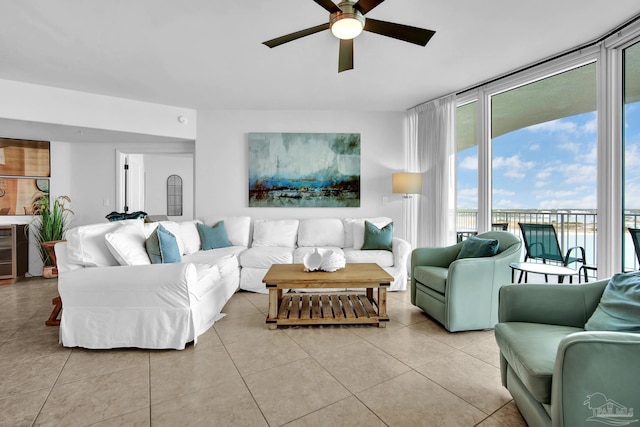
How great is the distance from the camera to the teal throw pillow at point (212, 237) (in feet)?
12.7

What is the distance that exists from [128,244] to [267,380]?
62.9 inches

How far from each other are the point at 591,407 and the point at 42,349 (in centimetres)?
320

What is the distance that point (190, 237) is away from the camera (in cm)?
372

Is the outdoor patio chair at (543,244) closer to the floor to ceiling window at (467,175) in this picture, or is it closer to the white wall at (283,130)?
the floor to ceiling window at (467,175)

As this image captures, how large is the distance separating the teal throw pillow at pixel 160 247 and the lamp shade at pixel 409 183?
9.81 ft

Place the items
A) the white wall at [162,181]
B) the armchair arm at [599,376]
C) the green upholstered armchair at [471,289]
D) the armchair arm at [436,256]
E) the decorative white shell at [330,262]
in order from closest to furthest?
the armchair arm at [599,376] < the green upholstered armchair at [471,289] < the decorative white shell at [330,262] < the armchair arm at [436,256] < the white wall at [162,181]

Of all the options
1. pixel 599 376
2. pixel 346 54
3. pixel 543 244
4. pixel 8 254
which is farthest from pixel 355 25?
pixel 8 254

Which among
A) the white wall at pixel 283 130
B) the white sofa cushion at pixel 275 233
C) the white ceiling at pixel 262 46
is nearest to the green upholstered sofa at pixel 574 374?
the white ceiling at pixel 262 46

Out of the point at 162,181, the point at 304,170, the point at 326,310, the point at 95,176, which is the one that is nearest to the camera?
the point at 326,310

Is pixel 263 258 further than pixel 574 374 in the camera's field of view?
Yes

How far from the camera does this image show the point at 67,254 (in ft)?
7.29

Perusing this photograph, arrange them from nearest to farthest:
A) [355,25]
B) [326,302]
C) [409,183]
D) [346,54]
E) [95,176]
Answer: [355,25] → [346,54] → [326,302] → [409,183] → [95,176]

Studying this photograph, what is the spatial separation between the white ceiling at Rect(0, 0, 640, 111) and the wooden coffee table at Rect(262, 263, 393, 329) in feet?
6.92

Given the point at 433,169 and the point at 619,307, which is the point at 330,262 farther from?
the point at 433,169
